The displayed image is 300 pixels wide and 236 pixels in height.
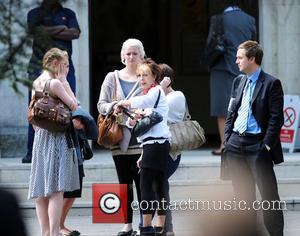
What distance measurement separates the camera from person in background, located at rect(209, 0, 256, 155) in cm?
1066

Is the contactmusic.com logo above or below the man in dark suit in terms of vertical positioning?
below

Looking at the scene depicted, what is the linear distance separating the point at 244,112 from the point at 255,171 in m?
0.50

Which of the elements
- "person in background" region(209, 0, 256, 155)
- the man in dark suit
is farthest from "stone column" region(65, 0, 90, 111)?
the man in dark suit

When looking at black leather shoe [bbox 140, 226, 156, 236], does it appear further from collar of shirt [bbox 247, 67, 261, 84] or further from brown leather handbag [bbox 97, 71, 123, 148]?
collar of shirt [bbox 247, 67, 261, 84]

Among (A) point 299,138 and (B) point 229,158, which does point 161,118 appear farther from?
(A) point 299,138

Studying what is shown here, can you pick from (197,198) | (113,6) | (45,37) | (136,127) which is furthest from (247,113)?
(113,6)

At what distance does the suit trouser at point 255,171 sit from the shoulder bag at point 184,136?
0.65 m

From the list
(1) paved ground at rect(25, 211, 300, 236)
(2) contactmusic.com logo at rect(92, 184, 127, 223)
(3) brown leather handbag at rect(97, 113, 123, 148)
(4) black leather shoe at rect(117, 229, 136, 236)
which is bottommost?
(1) paved ground at rect(25, 211, 300, 236)

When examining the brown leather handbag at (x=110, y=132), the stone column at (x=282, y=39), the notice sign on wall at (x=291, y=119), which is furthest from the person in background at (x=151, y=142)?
the stone column at (x=282, y=39)

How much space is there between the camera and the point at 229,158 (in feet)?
23.9

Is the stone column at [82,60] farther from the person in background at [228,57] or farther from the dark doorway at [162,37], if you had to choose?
the dark doorway at [162,37]

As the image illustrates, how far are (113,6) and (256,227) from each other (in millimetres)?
13299

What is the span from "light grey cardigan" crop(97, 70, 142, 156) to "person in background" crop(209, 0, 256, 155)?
286cm

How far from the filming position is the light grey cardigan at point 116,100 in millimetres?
7777
